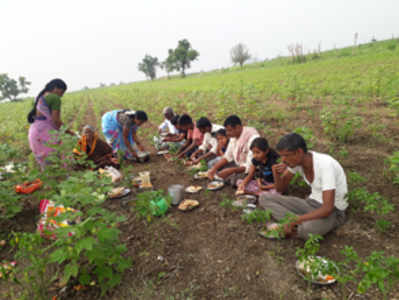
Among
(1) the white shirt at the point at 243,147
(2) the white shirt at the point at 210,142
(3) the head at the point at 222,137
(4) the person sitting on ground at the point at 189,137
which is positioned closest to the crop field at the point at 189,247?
(1) the white shirt at the point at 243,147

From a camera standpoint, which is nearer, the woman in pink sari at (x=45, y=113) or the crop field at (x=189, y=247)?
the crop field at (x=189, y=247)

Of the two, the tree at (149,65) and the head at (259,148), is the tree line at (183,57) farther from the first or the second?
the head at (259,148)

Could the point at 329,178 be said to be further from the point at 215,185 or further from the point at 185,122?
the point at 185,122

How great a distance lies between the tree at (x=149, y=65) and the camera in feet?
221

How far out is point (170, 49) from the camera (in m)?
53.4

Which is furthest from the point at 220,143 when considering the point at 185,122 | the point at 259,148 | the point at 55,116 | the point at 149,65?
the point at 149,65

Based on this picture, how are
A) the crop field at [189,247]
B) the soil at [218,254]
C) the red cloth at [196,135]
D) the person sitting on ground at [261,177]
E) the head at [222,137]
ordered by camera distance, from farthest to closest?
the red cloth at [196,135], the head at [222,137], the person sitting on ground at [261,177], the soil at [218,254], the crop field at [189,247]

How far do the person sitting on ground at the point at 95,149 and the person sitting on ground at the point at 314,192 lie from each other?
371cm

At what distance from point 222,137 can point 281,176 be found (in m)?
1.55

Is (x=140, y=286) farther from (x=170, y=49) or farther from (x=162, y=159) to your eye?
(x=170, y=49)

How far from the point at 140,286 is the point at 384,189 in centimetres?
324

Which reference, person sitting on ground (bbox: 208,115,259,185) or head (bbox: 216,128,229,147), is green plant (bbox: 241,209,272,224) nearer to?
person sitting on ground (bbox: 208,115,259,185)

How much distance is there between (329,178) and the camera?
7.43 ft

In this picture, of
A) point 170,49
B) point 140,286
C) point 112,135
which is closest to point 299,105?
point 112,135
